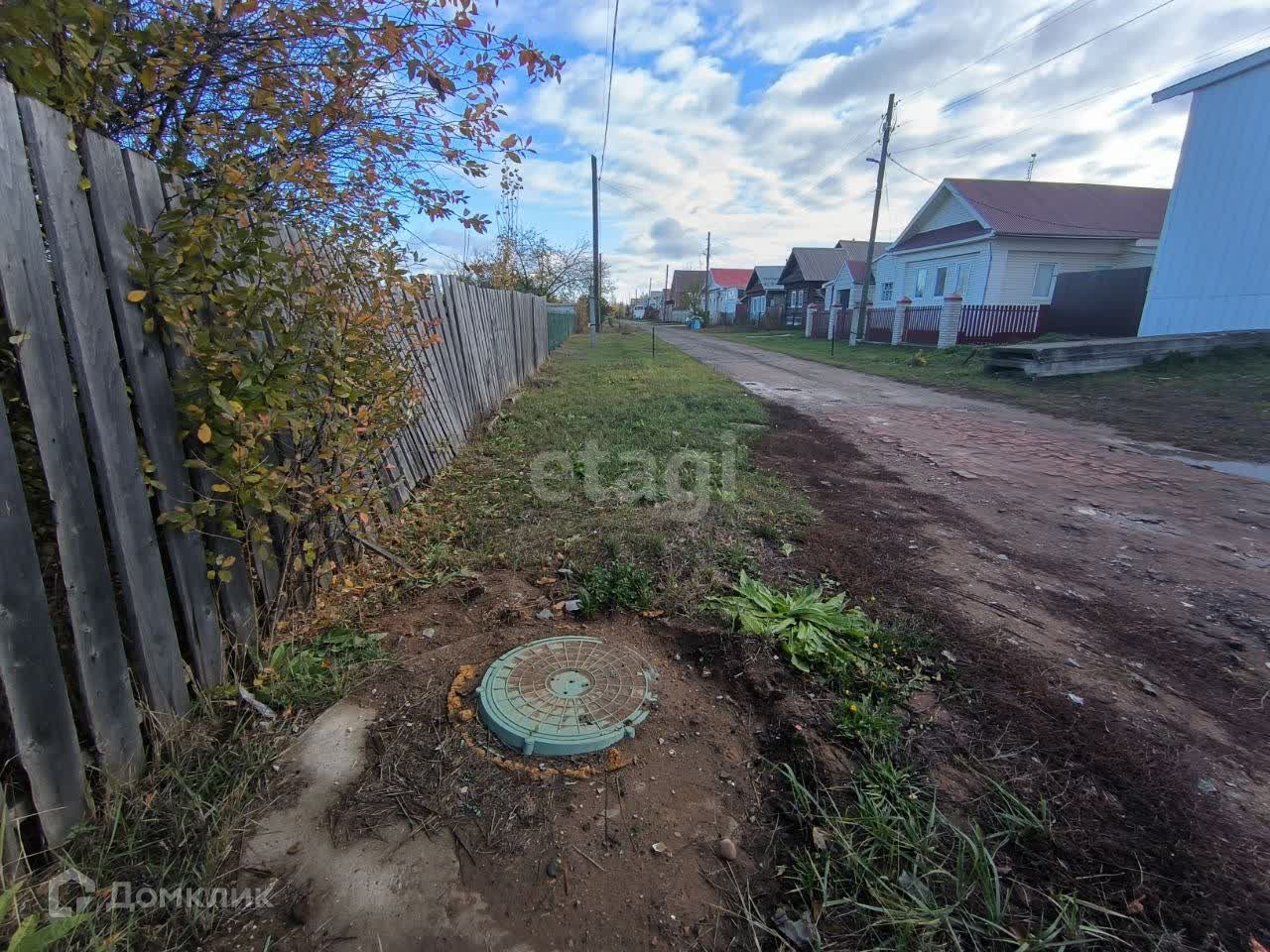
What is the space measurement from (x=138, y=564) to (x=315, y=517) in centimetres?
86

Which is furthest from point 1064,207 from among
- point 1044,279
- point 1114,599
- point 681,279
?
point 681,279

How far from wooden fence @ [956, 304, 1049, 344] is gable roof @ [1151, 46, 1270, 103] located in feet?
20.0

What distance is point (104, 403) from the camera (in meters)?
1.66

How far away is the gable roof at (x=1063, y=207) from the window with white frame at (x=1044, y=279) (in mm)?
1046

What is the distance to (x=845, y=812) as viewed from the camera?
1668mm

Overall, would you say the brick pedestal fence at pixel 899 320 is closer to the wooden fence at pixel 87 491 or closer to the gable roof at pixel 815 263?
the gable roof at pixel 815 263

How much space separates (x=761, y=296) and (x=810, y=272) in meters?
10.9

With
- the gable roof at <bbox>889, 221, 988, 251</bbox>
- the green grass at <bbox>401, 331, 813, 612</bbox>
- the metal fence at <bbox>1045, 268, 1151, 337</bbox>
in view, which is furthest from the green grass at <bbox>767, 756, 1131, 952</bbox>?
the gable roof at <bbox>889, 221, 988, 251</bbox>

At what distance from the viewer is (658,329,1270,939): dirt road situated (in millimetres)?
1718

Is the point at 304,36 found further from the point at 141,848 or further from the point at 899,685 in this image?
the point at 899,685

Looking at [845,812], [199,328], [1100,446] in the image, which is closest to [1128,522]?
[1100,446]

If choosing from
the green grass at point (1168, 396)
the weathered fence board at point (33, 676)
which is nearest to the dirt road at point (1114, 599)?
the green grass at point (1168, 396)

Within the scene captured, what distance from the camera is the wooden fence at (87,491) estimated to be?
1430 mm

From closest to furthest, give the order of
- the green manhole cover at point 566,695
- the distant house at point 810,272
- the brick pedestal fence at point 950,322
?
1. the green manhole cover at point 566,695
2. the brick pedestal fence at point 950,322
3. the distant house at point 810,272
